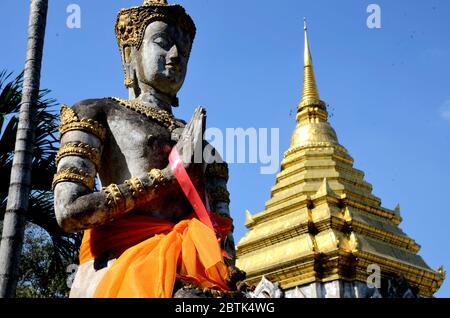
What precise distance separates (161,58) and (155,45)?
87mm

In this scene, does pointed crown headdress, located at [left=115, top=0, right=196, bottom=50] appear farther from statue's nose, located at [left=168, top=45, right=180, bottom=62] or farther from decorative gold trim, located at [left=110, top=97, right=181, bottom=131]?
decorative gold trim, located at [left=110, top=97, right=181, bottom=131]

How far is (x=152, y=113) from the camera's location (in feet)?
13.0

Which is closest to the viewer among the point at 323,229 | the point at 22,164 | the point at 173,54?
the point at 173,54

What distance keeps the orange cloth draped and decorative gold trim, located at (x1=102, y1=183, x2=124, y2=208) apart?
18 centimetres

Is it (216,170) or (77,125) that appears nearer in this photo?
(77,125)

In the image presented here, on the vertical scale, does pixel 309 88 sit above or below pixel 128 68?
above

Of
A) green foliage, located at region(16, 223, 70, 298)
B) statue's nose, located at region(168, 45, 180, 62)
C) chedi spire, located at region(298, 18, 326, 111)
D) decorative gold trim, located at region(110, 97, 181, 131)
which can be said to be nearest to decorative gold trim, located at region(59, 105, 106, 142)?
decorative gold trim, located at region(110, 97, 181, 131)

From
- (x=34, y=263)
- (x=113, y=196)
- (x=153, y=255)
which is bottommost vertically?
(x=153, y=255)

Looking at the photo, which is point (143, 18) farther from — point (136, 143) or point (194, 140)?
point (194, 140)

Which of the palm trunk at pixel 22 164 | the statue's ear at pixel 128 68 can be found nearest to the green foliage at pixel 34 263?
the palm trunk at pixel 22 164

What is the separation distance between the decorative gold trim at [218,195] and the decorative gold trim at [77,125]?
2.40 feet

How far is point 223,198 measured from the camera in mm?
4105

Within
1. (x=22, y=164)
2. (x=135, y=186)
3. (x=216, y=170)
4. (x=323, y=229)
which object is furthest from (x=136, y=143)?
(x=323, y=229)

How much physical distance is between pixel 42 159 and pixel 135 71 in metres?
4.46
